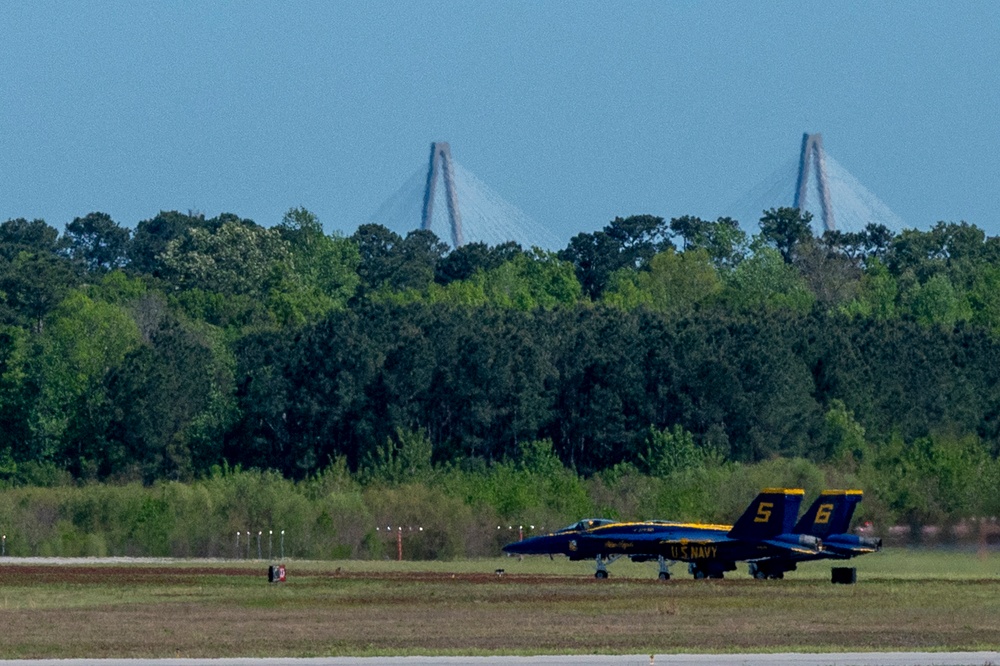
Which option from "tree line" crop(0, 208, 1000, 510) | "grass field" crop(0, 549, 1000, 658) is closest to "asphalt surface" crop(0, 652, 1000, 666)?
"grass field" crop(0, 549, 1000, 658)

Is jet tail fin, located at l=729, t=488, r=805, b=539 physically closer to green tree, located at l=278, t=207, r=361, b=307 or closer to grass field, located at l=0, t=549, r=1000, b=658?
grass field, located at l=0, t=549, r=1000, b=658

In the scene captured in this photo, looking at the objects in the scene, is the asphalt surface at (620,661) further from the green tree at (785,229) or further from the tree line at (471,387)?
the green tree at (785,229)

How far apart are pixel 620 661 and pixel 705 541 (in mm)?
27573

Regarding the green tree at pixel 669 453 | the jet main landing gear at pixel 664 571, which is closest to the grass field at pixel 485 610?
the jet main landing gear at pixel 664 571

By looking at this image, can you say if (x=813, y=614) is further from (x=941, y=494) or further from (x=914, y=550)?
(x=941, y=494)

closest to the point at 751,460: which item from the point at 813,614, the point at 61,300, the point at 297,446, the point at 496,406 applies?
the point at 496,406

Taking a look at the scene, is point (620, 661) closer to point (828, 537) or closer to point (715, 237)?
point (828, 537)

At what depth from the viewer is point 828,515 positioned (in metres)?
64.3

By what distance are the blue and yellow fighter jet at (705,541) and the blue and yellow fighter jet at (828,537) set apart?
50cm

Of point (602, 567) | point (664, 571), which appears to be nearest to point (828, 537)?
point (664, 571)

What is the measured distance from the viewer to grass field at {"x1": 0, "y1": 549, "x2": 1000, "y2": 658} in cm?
3891

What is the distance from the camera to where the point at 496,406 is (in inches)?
4478

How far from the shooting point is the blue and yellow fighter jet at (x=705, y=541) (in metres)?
60.7

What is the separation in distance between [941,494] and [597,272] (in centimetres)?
10379
